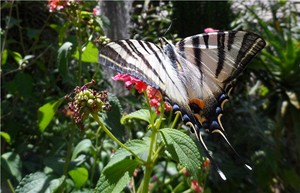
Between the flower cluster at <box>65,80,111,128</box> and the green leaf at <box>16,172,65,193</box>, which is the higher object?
the flower cluster at <box>65,80,111,128</box>

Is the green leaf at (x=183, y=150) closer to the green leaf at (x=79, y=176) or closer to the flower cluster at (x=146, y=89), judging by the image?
the flower cluster at (x=146, y=89)

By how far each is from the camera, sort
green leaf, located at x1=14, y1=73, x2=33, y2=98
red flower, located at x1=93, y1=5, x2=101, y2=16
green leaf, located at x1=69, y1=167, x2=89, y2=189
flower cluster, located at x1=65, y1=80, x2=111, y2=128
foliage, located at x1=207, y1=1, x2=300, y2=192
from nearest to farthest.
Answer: flower cluster, located at x1=65, y1=80, x2=111, y2=128, green leaf, located at x1=69, y1=167, x2=89, y2=189, red flower, located at x1=93, y1=5, x2=101, y2=16, green leaf, located at x1=14, y1=73, x2=33, y2=98, foliage, located at x1=207, y1=1, x2=300, y2=192

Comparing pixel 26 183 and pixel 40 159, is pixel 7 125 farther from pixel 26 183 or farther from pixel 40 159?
pixel 26 183

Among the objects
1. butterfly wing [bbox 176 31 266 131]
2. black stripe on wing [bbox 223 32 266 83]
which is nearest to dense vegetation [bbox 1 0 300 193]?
butterfly wing [bbox 176 31 266 131]

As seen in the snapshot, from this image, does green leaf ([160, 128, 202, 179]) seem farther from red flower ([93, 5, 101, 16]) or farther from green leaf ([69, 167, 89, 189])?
red flower ([93, 5, 101, 16])

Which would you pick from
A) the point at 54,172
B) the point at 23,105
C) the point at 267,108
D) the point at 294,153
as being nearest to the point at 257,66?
the point at 267,108
